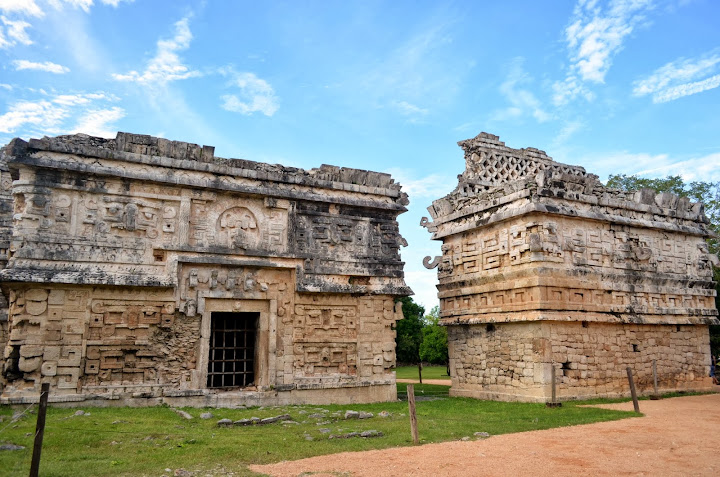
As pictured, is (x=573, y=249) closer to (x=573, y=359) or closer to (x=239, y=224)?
(x=573, y=359)

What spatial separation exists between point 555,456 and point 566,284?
6508 millimetres

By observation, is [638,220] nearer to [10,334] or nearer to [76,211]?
[76,211]

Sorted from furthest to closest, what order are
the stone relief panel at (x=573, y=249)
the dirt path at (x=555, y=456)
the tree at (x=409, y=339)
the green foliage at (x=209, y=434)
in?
1. the tree at (x=409, y=339)
2. the stone relief panel at (x=573, y=249)
3. the green foliage at (x=209, y=434)
4. the dirt path at (x=555, y=456)

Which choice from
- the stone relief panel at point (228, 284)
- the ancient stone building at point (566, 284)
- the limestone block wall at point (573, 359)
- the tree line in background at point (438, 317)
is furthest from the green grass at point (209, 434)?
the tree line in background at point (438, 317)

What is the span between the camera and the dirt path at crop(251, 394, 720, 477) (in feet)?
19.7

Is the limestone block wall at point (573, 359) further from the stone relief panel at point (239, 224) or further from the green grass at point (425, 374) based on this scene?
the green grass at point (425, 374)

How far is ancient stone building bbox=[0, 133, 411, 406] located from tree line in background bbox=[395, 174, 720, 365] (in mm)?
10003

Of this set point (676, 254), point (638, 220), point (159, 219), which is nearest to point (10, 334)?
point (159, 219)

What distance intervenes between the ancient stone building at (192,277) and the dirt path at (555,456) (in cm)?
490

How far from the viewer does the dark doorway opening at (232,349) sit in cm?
1162

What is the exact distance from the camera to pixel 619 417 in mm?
9883

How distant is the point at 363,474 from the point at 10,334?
737 cm

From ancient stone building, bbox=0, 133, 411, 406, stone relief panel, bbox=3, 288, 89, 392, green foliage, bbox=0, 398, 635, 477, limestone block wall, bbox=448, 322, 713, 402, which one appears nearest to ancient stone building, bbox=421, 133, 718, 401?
limestone block wall, bbox=448, 322, 713, 402

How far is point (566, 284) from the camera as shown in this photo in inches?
495
